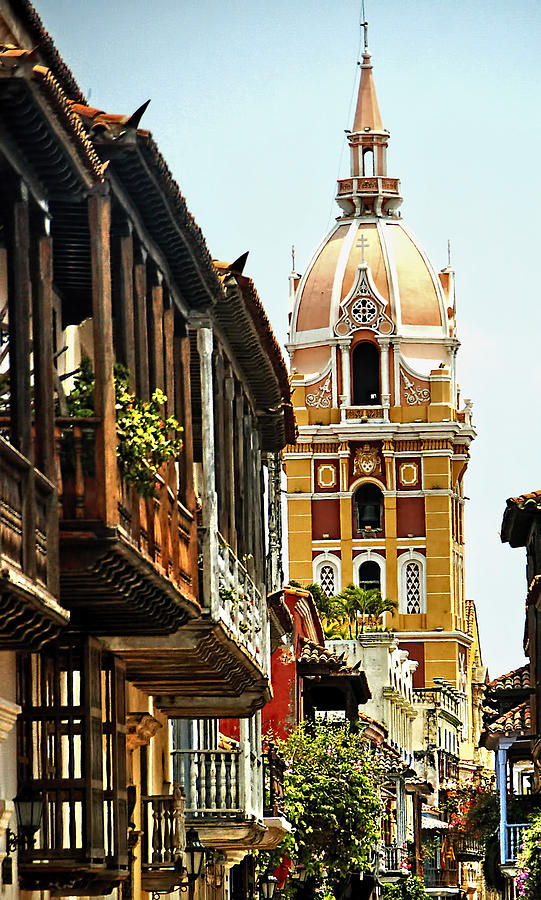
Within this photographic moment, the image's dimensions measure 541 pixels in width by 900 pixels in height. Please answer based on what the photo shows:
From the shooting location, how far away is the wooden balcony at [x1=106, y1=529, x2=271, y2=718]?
21.5 metres

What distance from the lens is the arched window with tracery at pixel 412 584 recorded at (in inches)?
4843

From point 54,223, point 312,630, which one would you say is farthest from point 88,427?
point 312,630

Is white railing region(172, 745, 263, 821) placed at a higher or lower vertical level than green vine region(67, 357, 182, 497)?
lower

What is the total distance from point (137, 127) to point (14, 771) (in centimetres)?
500

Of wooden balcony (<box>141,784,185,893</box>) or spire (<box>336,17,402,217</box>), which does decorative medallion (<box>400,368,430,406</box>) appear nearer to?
spire (<box>336,17,402,217</box>)

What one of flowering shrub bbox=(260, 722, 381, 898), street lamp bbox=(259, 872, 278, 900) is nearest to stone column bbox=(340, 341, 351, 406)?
flowering shrub bbox=(260, 722, 381, 898)

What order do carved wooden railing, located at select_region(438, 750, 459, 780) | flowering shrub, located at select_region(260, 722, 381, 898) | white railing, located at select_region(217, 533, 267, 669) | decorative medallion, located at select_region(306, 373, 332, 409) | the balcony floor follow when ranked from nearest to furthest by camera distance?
the balcony floor → white railing, located at select_region(217, 533, 267, 669) → flowering shrub, located at select_region(260, 722, 381, 898) → carved wooden railing, located at select_region(438, 750, 459, 780) → decorative medallion, located at select_region(306, 373, 332, 409)

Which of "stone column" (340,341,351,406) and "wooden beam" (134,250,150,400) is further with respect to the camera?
"stone column" (340,341,351,406)

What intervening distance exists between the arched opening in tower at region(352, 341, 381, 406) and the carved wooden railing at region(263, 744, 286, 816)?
81214 mm

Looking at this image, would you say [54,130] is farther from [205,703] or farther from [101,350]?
[205,703]

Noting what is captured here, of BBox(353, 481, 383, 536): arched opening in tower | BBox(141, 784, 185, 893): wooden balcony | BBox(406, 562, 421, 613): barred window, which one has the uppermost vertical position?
BBox(353, 481, 383, 536): arched opening in tower

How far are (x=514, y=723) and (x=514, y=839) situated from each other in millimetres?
2774

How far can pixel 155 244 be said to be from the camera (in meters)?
20.1

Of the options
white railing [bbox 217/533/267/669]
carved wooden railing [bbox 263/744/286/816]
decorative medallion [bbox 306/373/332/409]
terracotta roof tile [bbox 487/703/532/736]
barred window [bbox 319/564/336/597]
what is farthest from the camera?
decorative medallion [bbox 306/373/332/409]
